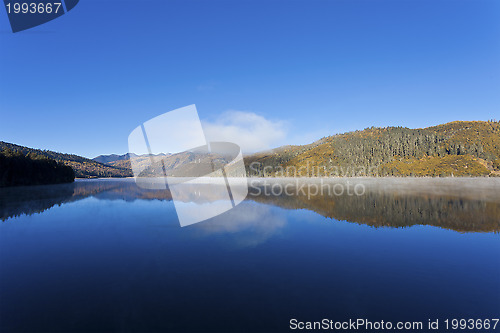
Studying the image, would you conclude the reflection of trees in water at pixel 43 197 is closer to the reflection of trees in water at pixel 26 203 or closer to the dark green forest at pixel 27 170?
the reflection of trees in water at pixel 26 203

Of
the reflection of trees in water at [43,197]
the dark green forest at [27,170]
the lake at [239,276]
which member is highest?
the dark green forest at [27,170]

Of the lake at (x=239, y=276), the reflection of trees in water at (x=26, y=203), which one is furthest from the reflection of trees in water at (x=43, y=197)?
the lake at (x=239, y=276)

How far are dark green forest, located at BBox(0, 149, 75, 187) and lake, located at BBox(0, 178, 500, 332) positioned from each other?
11768 cm

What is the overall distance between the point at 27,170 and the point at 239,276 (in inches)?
6198

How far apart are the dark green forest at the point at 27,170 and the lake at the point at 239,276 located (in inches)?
4633

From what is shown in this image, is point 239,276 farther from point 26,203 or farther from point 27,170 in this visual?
point 27,170

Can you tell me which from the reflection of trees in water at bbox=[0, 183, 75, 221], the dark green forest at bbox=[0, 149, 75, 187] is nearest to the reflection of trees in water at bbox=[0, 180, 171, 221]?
the reflection of trees in water at bbox=[0, 183, 75, 221]

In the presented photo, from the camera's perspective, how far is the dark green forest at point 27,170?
4432 inches

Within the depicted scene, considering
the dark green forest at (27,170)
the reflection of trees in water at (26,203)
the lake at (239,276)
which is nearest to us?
the lake at (239,276)

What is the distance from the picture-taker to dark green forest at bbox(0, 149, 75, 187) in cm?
11256

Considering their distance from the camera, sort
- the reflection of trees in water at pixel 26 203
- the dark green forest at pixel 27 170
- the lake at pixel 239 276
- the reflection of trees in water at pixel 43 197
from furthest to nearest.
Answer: the dark green forest at pixel 27 170, the reflection of trees in water at pixel 43 197, the reflection of trees in water at pixel 26 203, the lake at pixel 239 276

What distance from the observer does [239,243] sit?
22656 millimetres

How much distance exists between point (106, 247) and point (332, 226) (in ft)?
79.5

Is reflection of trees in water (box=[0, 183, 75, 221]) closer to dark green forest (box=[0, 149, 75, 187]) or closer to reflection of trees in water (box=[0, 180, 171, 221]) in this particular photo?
reflection of trees in water (box=[0, 180, 171, 221])
